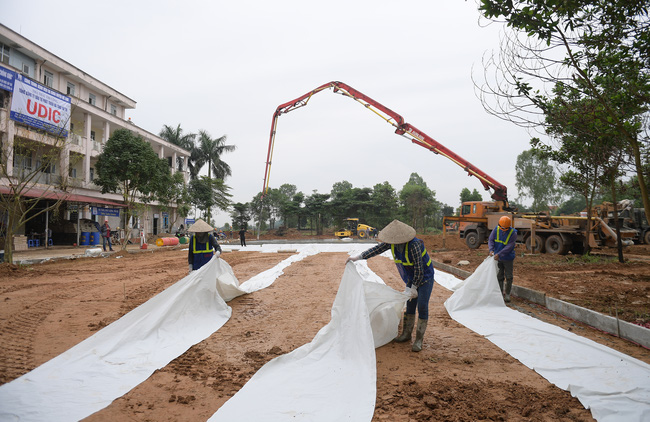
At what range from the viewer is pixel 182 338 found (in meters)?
4.34

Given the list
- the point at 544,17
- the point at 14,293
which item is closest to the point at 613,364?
the point at 544,17

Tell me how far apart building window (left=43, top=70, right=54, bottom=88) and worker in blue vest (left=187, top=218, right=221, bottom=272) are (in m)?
21.1

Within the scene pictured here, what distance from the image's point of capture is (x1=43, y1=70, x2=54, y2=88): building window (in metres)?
20.5

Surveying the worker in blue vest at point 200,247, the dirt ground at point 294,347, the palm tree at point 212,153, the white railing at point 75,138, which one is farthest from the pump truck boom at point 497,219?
the palm tree at point 212,153

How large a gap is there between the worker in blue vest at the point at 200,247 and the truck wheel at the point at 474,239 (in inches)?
537

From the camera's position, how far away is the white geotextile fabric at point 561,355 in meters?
2.76

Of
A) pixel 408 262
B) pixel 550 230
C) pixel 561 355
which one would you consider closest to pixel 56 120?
A: pixel 408 262

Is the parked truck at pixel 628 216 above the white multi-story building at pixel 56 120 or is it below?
below

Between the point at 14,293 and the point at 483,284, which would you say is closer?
the point at 483,284

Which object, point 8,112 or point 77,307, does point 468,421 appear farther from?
point 8,112

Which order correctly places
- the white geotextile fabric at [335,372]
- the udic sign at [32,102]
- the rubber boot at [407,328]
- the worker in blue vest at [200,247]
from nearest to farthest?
the white geotextile fabric at [335,372] < the rubber boot at [407,328] < the worker in blue vest at [200,247] < the udic sign at [32,102]

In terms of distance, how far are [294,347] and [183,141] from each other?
3532 cm

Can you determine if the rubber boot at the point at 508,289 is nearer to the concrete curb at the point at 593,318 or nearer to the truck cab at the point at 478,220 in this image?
the concrete curb at the point at 593,318

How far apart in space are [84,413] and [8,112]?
62.9 ft
